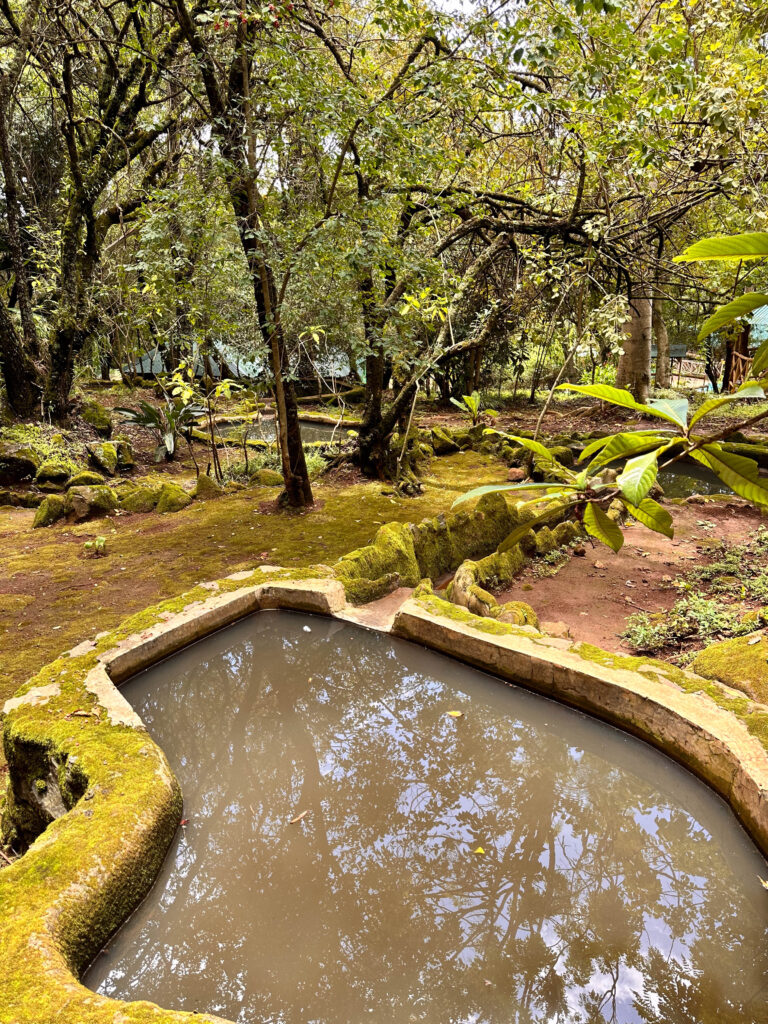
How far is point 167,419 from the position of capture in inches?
358

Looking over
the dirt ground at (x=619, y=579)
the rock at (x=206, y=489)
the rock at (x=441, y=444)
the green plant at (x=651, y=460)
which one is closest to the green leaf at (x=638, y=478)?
the green plant at (x=651, y=460)

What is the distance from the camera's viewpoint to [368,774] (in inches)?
102

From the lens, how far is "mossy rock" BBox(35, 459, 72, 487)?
7.76m

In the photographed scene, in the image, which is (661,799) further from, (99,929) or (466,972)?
(99,929)

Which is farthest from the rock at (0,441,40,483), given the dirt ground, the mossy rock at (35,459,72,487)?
the dirt ground

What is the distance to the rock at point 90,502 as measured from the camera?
6.74 m

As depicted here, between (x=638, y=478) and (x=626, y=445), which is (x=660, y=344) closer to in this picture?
(x=626, y=445)

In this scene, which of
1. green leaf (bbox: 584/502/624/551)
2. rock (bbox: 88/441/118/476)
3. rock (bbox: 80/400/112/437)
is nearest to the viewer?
green leaf (bbox: 584/502/624/551)

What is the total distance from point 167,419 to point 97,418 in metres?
1.65

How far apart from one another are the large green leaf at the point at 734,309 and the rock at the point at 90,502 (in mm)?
7187

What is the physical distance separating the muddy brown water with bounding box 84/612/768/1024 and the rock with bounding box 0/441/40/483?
609 cm

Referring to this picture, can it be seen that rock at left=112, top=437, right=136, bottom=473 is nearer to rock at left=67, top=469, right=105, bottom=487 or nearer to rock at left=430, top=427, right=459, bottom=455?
rock at left=67, top=469, right=105, bottom=487

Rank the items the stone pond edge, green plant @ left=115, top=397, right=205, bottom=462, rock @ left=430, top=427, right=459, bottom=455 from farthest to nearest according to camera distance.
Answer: rock @ left=430, top=427, right=459, bottom=455
green plant @ left=115, top=397, right=205, bottom=462
the stone pond edge

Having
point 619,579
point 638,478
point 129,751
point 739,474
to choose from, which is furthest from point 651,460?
point 619,579
